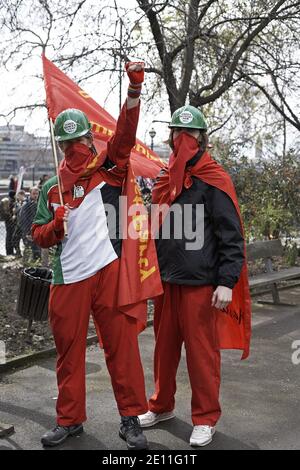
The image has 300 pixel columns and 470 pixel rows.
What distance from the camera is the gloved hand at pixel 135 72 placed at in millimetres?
3242

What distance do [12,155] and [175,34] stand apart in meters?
55.6

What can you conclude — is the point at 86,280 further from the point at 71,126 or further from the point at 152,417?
the point at 152,417

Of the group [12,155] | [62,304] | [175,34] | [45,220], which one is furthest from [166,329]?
[12,155]

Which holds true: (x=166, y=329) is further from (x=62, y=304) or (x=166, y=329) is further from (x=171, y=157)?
(x=171, y=157)

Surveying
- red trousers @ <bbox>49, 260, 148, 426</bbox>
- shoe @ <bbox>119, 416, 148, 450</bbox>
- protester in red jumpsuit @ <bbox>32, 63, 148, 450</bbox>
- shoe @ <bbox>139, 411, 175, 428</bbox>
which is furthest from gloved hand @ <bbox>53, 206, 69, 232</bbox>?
shoe @ <bbox>139, 411, 175, 428</bbox>

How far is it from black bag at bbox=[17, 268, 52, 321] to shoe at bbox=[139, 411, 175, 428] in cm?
193

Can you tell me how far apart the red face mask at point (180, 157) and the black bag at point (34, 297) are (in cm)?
225

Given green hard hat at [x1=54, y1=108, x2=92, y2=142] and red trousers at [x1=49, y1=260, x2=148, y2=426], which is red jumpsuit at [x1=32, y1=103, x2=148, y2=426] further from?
green hard hat at [x1=54, y1=108, x2=92, y2=142]

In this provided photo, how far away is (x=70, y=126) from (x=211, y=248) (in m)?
1.09

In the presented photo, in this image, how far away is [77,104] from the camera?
178 inches

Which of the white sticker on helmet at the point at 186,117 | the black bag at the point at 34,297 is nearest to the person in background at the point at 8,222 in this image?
the black bag at the point at 34,297

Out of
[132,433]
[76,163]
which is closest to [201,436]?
[132,433]

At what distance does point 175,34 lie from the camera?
977 centimetres
